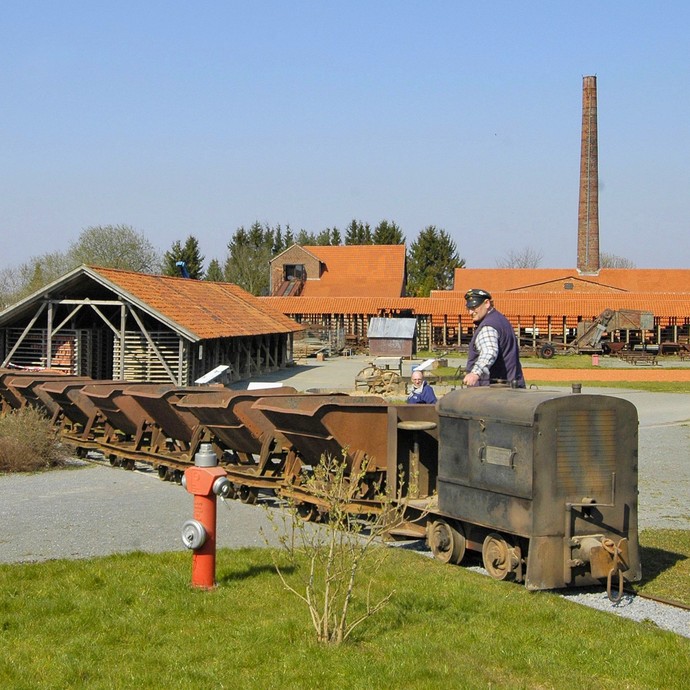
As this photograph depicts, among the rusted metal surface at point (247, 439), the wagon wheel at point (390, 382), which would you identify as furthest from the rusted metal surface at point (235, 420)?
the wagon wheel at point (390, 382)

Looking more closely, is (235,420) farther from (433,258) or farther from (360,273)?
(433,258)

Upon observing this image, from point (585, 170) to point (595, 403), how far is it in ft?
216

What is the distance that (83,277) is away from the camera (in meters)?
31.0

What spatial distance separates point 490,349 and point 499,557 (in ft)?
6.37

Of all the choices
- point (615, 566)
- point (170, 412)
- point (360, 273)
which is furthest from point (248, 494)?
point (360, 273)

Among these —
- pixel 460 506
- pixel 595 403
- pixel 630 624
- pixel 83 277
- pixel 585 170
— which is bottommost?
pixel 630 624

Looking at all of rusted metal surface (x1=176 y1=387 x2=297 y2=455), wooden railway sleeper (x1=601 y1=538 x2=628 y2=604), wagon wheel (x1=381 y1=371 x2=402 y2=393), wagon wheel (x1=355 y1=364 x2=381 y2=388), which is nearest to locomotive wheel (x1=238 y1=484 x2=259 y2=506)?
rusted metal surface (x1=176 y1=387 x2=297 y2=455)

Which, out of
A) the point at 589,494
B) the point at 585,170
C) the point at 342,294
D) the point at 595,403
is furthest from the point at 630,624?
the point at 342,294

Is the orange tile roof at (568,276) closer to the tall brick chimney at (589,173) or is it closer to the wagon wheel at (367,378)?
the tall brick chimney at (589,173)

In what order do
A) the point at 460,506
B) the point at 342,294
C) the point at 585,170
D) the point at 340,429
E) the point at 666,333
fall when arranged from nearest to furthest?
the point at 460,506
the point at 340,429
the point at 666,333
the point at 585,170
the point at 342,294

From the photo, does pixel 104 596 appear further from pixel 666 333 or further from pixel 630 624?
pixel 666 333

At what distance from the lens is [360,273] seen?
266 ft

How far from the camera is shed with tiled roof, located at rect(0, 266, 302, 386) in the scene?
30391 mm

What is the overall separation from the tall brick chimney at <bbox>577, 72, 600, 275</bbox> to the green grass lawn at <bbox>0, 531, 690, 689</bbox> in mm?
65168
